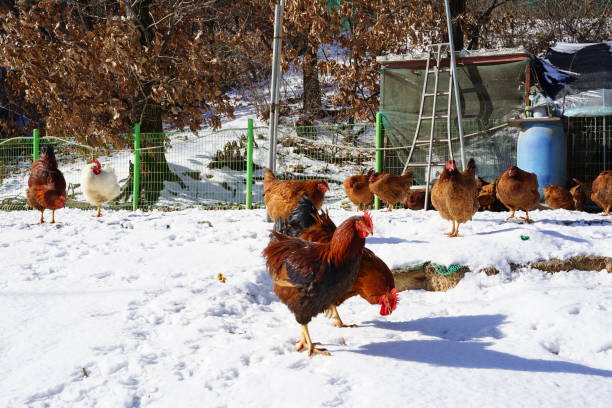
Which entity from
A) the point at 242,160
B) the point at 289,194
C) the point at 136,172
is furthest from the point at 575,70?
the point at 136,172

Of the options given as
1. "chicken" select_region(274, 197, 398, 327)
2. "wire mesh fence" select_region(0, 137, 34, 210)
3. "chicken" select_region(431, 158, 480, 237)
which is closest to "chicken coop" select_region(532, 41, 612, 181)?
"chicken" select_region(431, 158, 480, 237)

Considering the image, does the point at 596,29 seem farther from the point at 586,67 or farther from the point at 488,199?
the point at 488,199

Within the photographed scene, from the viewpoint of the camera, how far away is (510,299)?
457cm

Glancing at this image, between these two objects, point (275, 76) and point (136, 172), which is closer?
point (275, 76)

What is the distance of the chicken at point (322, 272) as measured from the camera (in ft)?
11.1

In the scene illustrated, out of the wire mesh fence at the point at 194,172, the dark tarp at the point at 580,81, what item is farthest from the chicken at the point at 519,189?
the wire mesh fence at the point at 194,172

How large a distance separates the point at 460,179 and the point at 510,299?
1.98 metres

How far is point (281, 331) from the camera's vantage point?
161 inches

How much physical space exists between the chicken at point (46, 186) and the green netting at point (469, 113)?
623 centimetres

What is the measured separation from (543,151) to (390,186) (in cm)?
329

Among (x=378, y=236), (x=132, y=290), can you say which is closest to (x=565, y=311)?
(x=378, y=236)

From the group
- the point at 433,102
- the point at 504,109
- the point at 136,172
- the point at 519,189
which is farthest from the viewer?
the point at 136,172

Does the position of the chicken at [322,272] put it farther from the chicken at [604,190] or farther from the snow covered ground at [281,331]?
the chicken at [604,190]

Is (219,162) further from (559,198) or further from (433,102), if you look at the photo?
(559,198)
